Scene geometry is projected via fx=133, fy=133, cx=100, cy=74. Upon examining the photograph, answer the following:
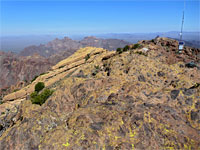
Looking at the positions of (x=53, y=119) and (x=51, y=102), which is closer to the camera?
(x=53, y=119)

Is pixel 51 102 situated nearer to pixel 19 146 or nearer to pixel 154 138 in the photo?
pixel 19 146

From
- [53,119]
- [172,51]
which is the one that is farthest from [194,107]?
[172,51]

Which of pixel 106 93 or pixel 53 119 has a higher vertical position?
pixel 106 93

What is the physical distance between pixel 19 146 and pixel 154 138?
1640cm

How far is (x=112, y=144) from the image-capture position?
14852mm

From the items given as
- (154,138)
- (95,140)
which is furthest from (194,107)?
(95,140)

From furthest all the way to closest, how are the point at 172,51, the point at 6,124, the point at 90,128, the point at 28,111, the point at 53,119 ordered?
the point at 172,51, the point at 6,124, the point at 28,111, the point at 53,119, the point at 90,128

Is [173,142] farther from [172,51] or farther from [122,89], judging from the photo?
[172,51]

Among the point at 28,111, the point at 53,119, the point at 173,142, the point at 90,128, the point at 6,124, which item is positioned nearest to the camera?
the point at 173,142

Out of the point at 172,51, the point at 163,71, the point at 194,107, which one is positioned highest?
the point at 172,51

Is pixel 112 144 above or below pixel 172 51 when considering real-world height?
below

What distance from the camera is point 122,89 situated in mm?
23875

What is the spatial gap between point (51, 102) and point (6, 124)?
542 inches

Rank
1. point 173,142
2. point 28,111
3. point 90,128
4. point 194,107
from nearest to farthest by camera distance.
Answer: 1. point 173,142
2. point 90,128
3. point 194,107
4. point 28,111
